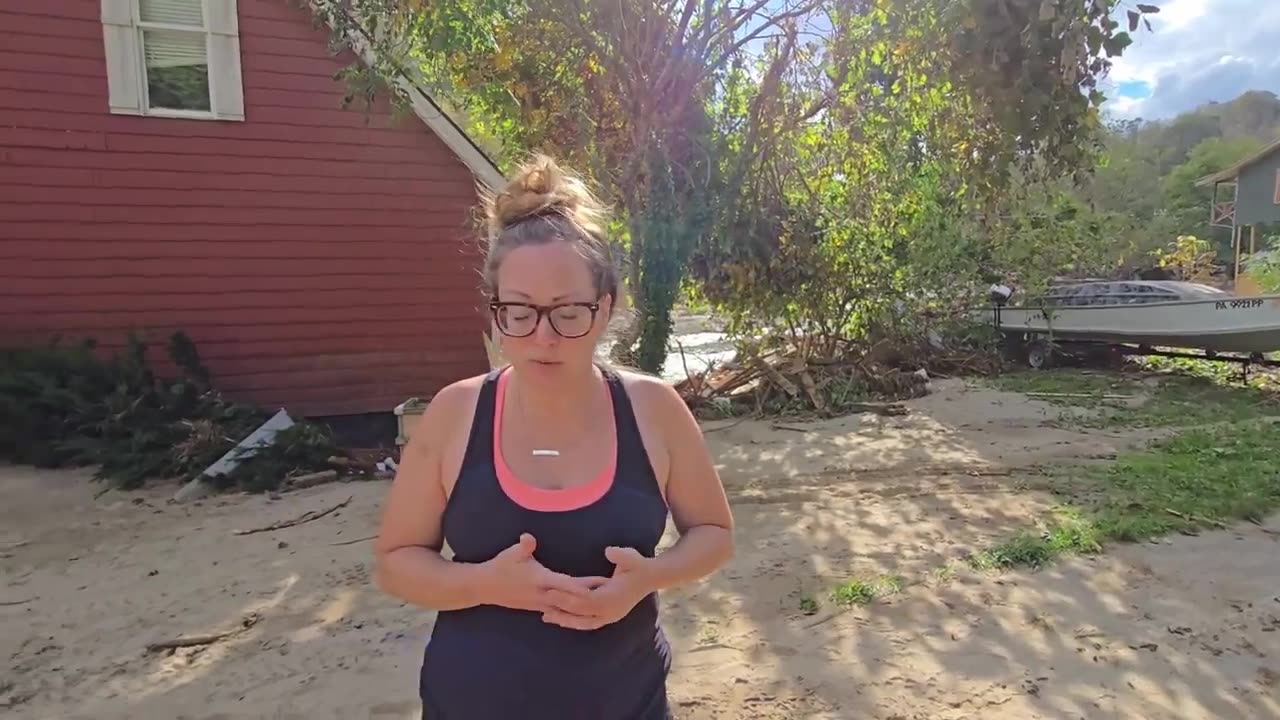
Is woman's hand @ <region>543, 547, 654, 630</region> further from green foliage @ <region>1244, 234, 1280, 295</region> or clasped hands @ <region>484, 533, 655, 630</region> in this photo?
green foliage @ <region>1244, 234, 1280, 295</region>

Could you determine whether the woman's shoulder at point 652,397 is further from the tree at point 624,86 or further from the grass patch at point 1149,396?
the grass patch at point 1149,396

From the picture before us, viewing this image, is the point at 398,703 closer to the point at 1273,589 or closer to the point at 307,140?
the point at 1273,589

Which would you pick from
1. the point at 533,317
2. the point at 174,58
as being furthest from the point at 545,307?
the point at 174,58

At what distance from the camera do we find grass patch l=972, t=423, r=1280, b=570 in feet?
14.7

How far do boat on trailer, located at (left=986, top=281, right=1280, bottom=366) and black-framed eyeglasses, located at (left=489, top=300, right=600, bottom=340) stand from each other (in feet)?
43.9

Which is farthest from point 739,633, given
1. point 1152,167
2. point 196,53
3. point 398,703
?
point 1152,167

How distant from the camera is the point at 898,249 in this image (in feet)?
39.4

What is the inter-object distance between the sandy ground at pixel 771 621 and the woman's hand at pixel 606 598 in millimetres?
1795

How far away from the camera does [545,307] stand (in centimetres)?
138

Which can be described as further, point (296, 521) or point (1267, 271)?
point (1267, 271)

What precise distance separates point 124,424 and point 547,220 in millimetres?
7337

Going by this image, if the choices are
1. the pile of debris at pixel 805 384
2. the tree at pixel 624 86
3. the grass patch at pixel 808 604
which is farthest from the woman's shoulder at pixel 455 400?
the pile of debris at pixel 805 384

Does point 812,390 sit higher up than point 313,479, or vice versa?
point 812,390

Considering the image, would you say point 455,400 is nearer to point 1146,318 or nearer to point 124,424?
point 124,424
